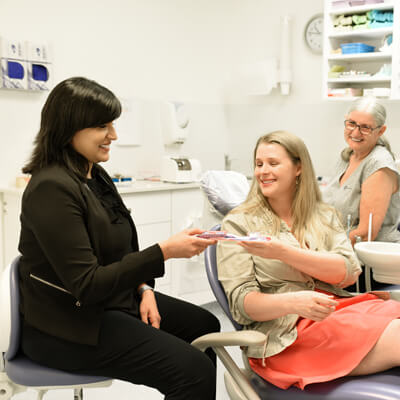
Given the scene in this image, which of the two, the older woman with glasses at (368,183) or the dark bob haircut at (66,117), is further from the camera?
the older woman with glasses at (368,183)

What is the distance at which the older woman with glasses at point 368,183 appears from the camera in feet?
7.30

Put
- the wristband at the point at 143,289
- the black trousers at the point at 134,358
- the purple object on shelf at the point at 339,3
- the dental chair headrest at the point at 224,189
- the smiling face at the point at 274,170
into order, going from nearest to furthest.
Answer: the black trousers at the point at 134,358, the smiling face at the point at 274,170, the wristband at the point at 143,289, the dental chair headrest at the point at 224,189, the purple object on shelf at the point at 339,3

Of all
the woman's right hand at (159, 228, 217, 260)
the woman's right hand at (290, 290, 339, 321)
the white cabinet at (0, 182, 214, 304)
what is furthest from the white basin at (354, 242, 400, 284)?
the white cabinet at (0, 182, 214, 304)

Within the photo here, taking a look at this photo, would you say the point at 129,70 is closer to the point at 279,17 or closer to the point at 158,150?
the point at 158,150

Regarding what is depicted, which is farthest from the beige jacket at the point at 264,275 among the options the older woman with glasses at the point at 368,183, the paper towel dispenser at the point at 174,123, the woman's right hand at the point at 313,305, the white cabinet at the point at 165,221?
the paper towel dispenser at the point at 174,123

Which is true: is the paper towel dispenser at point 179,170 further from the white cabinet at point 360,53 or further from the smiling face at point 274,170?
the smiling face at point 274,170

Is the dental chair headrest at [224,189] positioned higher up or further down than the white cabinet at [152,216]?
higher up

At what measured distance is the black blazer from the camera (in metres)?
1.41

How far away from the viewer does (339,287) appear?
67.2 inches

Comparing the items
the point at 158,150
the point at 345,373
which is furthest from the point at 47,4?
the point at 345,373

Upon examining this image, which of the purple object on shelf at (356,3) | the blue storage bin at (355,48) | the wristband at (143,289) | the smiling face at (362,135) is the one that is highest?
the purple object on shelf at (356,3)

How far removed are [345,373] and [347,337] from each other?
105 millimetres

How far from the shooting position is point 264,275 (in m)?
1.63

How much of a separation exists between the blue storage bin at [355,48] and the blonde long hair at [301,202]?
2.06m
